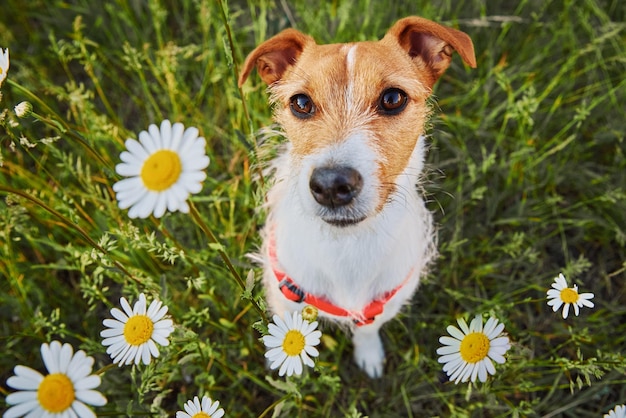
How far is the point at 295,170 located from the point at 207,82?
1.98 metres

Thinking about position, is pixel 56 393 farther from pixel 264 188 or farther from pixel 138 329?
pixel 264 188

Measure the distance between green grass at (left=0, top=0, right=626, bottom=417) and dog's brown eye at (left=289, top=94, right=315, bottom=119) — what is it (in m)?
0.29

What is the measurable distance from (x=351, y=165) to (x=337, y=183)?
97 millimetres

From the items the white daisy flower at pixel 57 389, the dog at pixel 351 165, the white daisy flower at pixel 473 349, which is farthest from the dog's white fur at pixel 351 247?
the white daisy flower at pixel 57 389

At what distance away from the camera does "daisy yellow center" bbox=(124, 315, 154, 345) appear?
5.99 feet

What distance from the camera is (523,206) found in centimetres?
359

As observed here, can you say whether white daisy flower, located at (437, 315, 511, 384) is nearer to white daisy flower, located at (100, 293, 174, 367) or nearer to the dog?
the dog

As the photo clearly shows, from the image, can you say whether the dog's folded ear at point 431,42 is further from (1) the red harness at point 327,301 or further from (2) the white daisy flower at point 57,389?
(2) the white daisy flower at point 57,389

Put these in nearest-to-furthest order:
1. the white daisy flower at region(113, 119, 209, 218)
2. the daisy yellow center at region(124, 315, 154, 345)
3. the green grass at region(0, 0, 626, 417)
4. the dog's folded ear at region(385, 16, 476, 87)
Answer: the white daisy flower at region(113, 119, 209, 218)
the daisy yellow center at region(124, 315, 154, 345)
the dog's folded ear at region(385, 16, 476, 87)
the green grass at region(0, 0, 626, 417)

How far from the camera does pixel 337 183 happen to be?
1970 millimetres

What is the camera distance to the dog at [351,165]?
6.91ft

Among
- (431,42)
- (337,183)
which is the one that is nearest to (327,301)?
(337,183)

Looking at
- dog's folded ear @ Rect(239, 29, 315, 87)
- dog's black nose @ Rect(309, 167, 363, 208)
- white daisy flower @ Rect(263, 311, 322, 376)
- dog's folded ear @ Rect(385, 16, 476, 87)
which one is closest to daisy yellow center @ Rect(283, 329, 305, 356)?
white daisy flower @ Rect(263, 311, 322, 376)

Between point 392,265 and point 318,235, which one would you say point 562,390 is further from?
point 318,235
